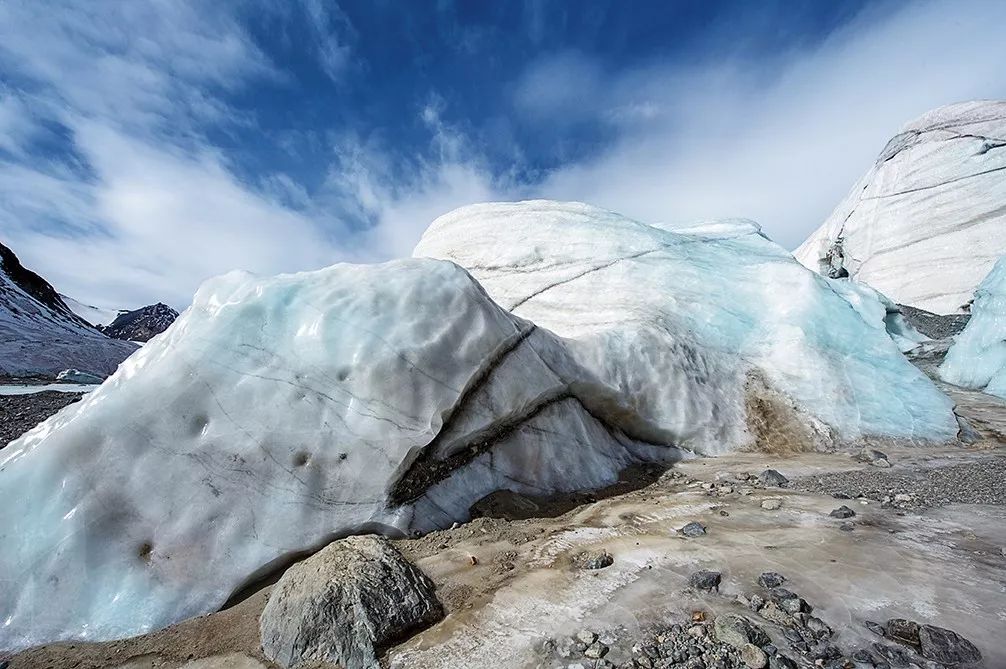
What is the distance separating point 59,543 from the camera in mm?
2818

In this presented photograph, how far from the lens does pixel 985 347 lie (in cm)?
1307

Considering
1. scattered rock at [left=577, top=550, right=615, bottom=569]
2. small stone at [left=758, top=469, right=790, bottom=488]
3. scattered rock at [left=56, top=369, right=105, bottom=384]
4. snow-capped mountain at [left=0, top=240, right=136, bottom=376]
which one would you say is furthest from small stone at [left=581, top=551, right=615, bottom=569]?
snow-capped mountain at [left=0, top=240, right=136, bottom=376]

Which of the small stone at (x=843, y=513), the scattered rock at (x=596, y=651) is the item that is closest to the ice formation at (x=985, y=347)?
the small stone at (x=843, y=513)

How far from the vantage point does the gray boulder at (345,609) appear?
221cm

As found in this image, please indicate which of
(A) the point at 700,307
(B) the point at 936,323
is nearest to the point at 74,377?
(A) the point at 700,307

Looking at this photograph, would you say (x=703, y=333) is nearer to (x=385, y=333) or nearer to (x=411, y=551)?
(x=385, y=333)

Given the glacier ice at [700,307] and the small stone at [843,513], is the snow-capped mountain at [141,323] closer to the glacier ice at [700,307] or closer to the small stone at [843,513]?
the glacier ice at [700,307]

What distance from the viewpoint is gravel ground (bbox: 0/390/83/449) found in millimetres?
8844

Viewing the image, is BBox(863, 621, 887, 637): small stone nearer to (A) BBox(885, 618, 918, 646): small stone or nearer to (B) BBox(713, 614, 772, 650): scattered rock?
(A) BBox(885, 618, 918, 646): small stone

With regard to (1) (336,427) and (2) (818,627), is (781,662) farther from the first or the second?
(1) (336,427)

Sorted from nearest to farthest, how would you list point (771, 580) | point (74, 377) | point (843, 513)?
point (771, 580)
point (843, 513)
point (74, 377)

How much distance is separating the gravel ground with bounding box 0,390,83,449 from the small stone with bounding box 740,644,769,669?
1034 cm

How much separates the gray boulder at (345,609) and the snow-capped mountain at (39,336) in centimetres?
2273

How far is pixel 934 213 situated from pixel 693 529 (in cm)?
2963
